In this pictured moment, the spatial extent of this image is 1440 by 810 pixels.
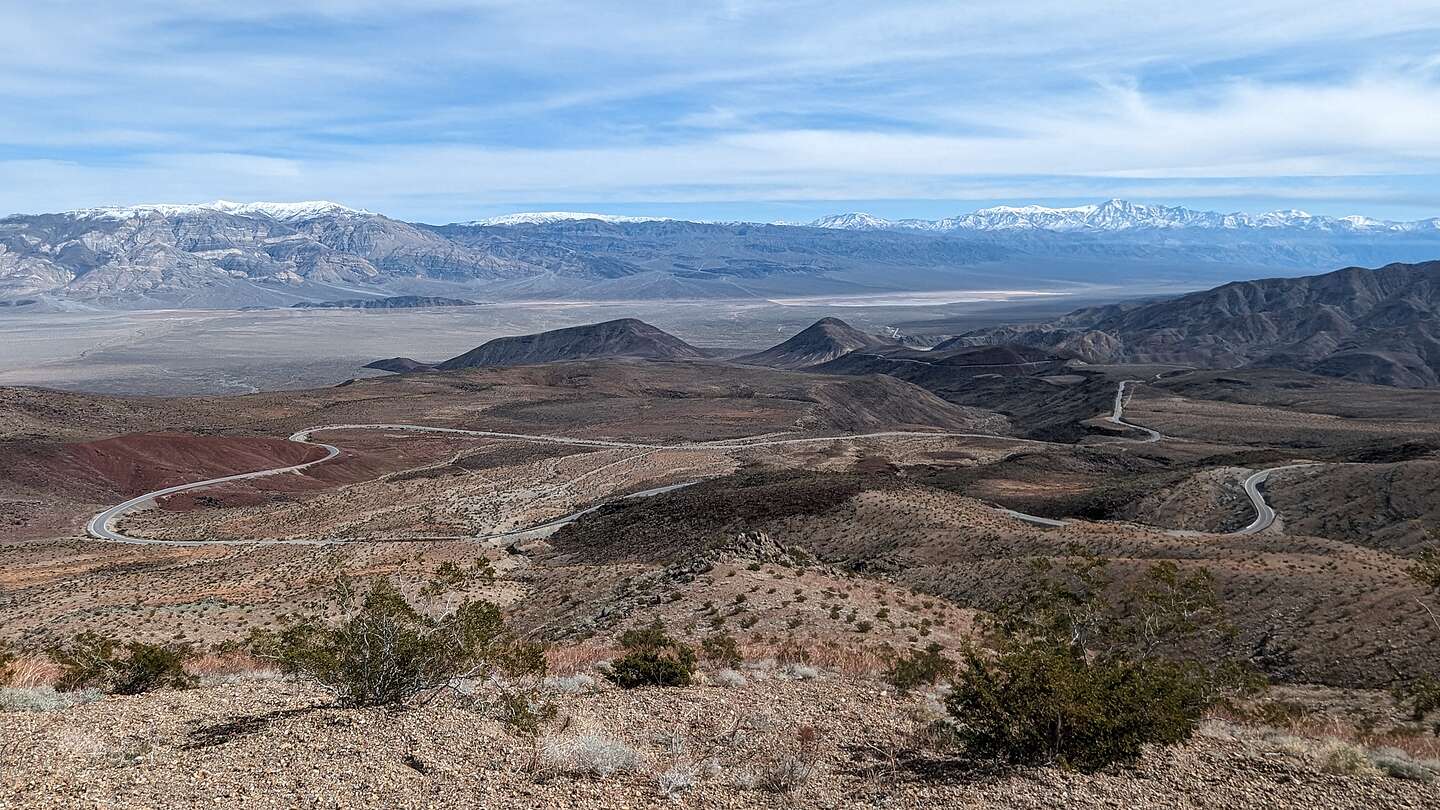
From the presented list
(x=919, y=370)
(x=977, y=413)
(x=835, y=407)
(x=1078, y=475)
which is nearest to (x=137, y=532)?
(x=1078, y=475)

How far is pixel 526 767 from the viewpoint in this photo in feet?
29.7

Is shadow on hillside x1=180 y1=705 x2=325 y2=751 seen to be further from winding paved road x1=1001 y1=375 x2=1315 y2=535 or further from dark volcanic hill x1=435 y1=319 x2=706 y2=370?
dark volcanic hill x1=435 y1=319 x2=706 y2=370

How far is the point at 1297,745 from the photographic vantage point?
33.7ft

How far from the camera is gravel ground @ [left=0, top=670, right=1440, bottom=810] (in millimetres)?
8195

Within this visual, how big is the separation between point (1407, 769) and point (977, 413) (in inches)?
4619

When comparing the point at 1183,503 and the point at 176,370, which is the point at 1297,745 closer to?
the point at 1183,503

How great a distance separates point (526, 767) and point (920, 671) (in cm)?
768

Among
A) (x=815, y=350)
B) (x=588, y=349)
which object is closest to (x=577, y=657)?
(x=815, y=350)

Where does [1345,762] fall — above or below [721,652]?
above

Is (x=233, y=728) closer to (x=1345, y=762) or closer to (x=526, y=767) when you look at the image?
(x=526, y=767)

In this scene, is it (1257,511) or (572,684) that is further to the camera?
(1257,511)

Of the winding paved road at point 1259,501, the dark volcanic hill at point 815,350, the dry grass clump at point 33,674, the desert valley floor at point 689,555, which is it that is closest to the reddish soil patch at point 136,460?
the desert valley floor at point 689,555

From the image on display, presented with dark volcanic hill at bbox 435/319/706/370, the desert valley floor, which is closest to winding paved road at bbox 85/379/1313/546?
the desert valley floor

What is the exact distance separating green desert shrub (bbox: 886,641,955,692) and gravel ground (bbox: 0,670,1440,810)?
268cm
